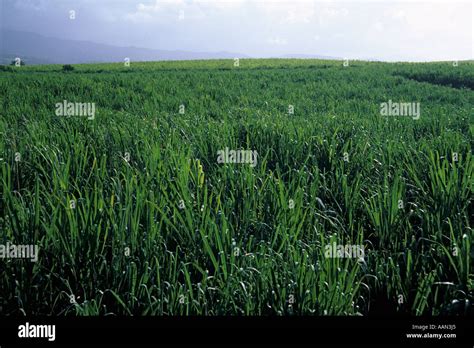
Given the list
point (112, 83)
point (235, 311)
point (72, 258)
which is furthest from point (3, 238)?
point (112, 83)

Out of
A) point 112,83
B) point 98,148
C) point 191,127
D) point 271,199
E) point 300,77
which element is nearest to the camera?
point 271,199

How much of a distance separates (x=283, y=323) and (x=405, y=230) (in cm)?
133

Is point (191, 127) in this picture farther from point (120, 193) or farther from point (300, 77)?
point (300, 77)

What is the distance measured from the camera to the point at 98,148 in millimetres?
4090

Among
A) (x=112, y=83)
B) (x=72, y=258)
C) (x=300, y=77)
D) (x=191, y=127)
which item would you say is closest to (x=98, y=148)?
(x=191, y=127)

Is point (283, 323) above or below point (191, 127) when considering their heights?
below

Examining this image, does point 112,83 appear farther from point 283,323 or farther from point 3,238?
point 283,323

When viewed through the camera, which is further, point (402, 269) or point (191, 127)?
point (191, 127)

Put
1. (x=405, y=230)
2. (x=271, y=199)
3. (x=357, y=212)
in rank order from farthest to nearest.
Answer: (x=357, y=212)
(x=271, y=199)
(x=405, y=230)

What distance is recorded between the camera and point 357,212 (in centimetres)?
297

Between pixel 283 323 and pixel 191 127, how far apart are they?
151 inches

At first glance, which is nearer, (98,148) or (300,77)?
(98,148)

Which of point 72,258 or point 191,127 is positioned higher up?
point 191,127

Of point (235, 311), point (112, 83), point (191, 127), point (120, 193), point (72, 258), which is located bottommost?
point (235, 311)
